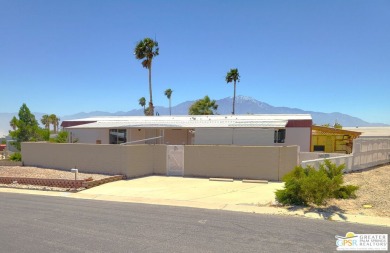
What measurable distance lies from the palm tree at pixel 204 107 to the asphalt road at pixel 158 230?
45.8 m

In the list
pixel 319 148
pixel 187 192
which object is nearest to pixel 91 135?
pixel 187 192

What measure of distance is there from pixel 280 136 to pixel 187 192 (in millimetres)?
12526

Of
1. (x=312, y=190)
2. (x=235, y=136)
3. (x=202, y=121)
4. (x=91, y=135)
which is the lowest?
(x=312, y=190)

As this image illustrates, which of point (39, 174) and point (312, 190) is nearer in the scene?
point (312, 190)

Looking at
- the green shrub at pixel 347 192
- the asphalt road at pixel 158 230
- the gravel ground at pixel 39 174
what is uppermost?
the green shrub at pixel 347 192

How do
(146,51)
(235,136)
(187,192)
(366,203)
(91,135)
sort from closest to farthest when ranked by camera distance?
(366,203) < (187,192) < (235,136) < (91,135) < (146,51)

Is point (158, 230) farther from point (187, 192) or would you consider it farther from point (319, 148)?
point (319, 148)

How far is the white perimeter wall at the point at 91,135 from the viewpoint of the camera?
31250mm

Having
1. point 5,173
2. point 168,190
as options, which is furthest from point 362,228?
point 5,173

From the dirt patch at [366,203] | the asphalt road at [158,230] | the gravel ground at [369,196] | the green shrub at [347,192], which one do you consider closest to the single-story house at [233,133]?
the gravel ground at [369,196]

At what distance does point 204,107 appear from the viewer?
190ft

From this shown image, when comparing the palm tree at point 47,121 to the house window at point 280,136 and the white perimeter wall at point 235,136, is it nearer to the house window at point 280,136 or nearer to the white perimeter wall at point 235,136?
the white perimeter wall at point 235,136

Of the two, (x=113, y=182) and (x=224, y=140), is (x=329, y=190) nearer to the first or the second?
(x=113, y=182)

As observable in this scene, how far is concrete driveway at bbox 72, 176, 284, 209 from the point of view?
13.2 metres
